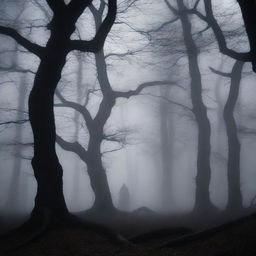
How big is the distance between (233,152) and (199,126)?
2279 millimetres

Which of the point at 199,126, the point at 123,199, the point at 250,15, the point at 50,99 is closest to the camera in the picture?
the point at 250,15

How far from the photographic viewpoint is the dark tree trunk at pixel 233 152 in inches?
597

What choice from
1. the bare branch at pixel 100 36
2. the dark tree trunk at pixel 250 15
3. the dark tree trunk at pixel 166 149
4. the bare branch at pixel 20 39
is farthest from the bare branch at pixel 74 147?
the dark tree trunk at pixel 166 149

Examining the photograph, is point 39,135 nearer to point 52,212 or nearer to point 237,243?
point 52,212

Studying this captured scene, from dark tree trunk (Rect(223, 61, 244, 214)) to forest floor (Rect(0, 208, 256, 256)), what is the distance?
9.36m

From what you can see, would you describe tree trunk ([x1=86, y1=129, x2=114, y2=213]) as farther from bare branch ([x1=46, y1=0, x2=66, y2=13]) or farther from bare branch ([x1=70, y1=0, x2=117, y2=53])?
bare branch ([x1=46, y1=0, x2=66, y2=13])

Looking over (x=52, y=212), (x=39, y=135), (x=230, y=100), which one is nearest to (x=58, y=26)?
(x=39, y=135)

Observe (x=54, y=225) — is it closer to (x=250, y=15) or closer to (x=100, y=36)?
(x=100, y=36)

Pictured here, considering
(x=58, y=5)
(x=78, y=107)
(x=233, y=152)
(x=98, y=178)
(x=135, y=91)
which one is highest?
(x=58, y=5)

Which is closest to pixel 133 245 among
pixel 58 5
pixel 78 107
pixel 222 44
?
pixel 222 44

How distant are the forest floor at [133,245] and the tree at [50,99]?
Result: 80 cm

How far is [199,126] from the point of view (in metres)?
17.0

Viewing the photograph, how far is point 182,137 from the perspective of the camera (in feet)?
93.4

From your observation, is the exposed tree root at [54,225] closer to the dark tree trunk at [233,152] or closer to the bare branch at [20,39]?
the bare branch at [20,39]
